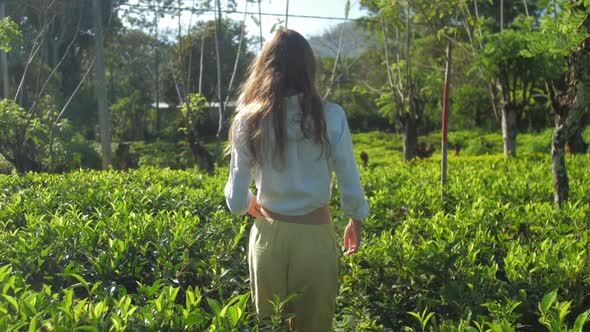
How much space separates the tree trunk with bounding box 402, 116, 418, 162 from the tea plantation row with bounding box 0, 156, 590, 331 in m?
8.42

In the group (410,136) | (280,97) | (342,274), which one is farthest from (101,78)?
(280,97)

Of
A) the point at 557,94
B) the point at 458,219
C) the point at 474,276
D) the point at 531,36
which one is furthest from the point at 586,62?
the point at 557,94

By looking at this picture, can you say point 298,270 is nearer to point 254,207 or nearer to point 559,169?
point 254,207

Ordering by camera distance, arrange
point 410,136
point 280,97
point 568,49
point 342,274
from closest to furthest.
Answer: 1. point 280,97
2. point 342,274
3. point 568,49
4. point 410,136

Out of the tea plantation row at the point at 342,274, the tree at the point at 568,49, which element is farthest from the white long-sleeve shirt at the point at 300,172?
the tree at the point at 568,49

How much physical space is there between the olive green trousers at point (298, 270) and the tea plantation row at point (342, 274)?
13 centimetres

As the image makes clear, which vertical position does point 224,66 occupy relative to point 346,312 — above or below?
above

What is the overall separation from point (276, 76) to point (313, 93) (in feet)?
0.50

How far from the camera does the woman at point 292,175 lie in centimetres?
217

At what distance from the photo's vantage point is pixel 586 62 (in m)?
4.28

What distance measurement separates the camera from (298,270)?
7.34 ft

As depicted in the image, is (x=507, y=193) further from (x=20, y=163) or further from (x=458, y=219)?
(x=20, y=163)

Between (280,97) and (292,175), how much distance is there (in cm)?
30

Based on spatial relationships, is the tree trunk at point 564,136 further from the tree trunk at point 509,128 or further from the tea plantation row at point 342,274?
the tree trunk at point 509,128
